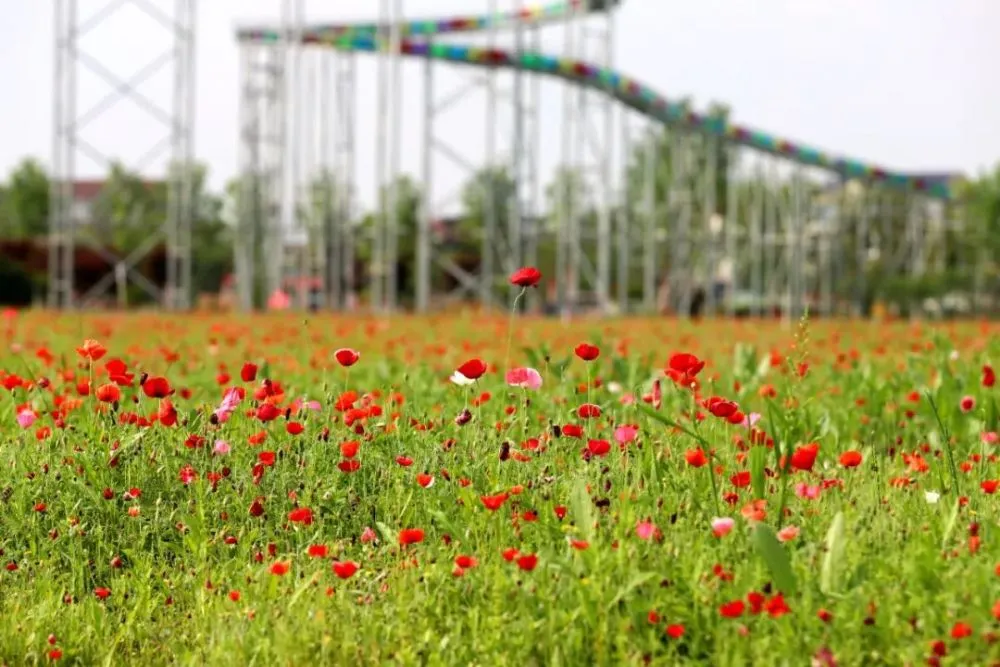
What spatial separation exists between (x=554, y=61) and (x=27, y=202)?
104 feet

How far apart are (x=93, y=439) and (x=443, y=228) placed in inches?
1456

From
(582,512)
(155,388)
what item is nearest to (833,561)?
(582,512)

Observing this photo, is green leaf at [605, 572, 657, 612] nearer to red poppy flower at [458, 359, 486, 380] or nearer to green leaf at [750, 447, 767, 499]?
green leaf at [750, 447, 767, 499]

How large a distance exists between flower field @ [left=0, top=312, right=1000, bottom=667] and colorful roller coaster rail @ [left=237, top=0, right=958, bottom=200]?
18.4 metres

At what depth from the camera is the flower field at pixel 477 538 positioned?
250 centimetres

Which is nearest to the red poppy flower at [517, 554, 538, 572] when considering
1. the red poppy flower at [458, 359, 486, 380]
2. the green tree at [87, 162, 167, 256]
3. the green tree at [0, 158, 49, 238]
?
the red poppy flower at [458, 359, 486, 380]

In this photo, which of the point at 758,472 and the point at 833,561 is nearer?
the point at 833,561

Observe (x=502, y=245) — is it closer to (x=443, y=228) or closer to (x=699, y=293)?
(x=699, y=293)

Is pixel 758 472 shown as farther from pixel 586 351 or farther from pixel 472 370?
pixel 472 370

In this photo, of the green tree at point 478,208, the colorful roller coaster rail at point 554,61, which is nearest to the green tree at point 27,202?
the green tree at point 478,208

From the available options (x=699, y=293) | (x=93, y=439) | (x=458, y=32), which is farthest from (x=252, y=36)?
(x=93, y=439)

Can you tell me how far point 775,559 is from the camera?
2504mm

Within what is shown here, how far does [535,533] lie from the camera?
2.97m

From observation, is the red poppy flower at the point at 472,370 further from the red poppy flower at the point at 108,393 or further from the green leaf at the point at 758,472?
the red poppy flower at the point at 108,393
